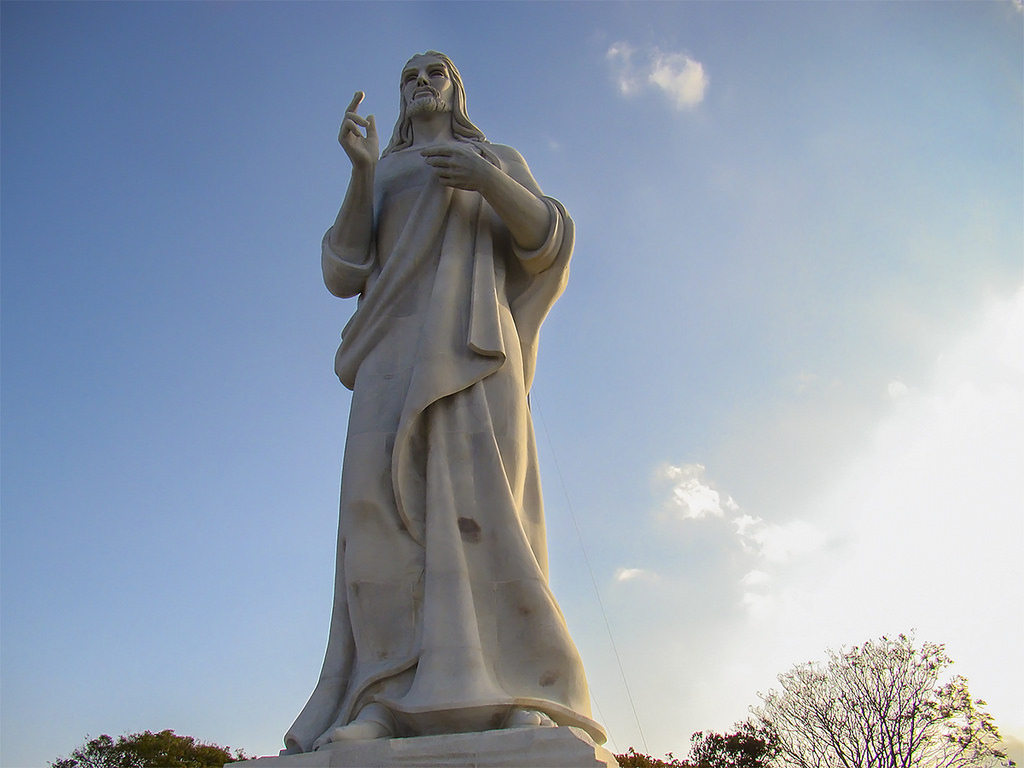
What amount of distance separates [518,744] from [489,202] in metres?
4.09

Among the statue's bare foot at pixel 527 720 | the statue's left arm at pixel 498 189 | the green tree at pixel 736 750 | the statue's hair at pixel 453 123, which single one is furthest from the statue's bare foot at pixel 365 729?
the green tree at pixel 736 750

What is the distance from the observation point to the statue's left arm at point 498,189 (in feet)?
20.9

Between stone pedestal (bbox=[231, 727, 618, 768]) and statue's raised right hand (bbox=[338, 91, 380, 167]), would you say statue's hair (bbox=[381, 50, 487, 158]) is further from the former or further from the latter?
stone pedestal (bbox=[231, 727, 618, 768])

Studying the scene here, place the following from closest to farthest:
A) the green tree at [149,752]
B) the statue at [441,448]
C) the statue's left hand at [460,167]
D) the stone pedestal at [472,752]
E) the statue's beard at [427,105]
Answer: the stone pedestal at [472,752], the statue at [441,448], the statue's left hand at [460,167], the statue's beard at [427,105], the green tree at [149,752]

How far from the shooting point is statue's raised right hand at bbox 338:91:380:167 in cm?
681

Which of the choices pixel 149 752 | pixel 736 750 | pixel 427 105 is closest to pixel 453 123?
pixel 427 105

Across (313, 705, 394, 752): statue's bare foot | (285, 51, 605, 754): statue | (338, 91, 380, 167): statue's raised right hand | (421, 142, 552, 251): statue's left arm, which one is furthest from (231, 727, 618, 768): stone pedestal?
(338, 91, 380, 167): statue's raised right hand

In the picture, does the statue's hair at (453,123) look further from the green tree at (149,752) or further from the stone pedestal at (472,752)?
the green tree at (149,752)

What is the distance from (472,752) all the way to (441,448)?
2112 millimetres

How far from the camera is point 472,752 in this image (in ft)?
14.1

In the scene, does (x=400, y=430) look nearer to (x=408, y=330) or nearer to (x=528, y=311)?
(x=408, y=330)

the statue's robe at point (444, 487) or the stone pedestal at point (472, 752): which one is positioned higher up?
the statue's robe at point (444, 487)

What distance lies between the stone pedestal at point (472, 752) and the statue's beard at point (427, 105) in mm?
5399

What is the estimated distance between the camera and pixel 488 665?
513cm
